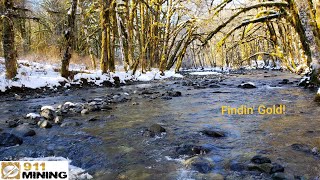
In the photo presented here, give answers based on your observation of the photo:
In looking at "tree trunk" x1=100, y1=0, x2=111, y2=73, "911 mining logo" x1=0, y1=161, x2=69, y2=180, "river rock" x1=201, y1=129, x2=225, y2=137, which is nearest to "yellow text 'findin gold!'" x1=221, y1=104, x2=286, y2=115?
"river rock" x1=201, y1=129, x2=225, y2=137

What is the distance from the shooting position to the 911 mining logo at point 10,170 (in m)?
2.78

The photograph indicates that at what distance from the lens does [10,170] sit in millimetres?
2926

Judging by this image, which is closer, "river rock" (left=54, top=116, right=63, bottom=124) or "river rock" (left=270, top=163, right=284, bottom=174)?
"river rock" (left=270, top=163, right=284, bottom=174)

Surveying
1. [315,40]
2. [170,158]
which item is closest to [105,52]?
[315,40]

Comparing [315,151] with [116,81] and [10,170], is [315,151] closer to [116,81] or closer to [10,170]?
[10,170]

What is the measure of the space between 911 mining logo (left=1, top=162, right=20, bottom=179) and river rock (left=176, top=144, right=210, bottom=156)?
74.7 inches

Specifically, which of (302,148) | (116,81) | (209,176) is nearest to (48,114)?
(209,176)

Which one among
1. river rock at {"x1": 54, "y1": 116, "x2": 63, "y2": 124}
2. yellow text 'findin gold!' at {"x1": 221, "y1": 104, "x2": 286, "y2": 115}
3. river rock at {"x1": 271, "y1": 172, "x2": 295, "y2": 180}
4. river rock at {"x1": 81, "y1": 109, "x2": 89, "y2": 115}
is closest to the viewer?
river rock at {"x1": 271, "y1": 172, "x2": 295, "y2": 180}

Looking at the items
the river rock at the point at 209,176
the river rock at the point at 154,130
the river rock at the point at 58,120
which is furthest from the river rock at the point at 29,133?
the river rock at the point at 209,176

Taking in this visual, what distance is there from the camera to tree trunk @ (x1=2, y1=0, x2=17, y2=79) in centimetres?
1176

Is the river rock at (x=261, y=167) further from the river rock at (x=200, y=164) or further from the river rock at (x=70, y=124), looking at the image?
the river rock at (x=70, y=124)

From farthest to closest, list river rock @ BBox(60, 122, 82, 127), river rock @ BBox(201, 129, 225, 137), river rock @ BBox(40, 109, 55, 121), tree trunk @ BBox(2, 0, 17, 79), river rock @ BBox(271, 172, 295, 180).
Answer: tree trunk @ BBox(2, 0, 17, 79) < river rock @ BBox(40, 109, 55, 121) < river rock @ BBox(60, 122, 82, 127) < river rock @ BBox(201, 129, 225, 137) < river rock @ BBox(271, 172, 295, 180)

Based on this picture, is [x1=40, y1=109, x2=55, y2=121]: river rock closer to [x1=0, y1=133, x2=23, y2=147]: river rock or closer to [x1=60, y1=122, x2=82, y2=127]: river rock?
[x1=60, y1=122, x2=82, y2=127]: river rock

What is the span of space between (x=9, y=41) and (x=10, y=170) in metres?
10.8
